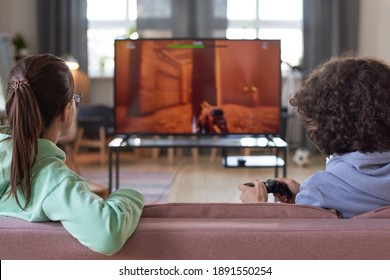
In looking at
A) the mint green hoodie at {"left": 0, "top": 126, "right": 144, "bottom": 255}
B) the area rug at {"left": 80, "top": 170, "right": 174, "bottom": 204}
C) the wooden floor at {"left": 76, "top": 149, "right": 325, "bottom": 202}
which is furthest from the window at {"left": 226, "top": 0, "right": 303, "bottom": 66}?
the mint green hoodie at {"left": 0, "top": 126, "right": 144, "bottom": 255}

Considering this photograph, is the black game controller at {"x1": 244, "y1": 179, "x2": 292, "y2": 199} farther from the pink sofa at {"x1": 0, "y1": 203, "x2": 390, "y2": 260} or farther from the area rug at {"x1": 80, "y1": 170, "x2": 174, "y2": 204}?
the area rug at {"x1": 80, "y1": 170, "x2": 174, "y2": 204}

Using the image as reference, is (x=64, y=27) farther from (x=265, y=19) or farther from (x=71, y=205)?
(x=71, y=205)

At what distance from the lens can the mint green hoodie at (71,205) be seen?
118cm

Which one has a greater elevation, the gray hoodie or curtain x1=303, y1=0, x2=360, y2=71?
curtain x1=303, y1=0, x2=360, y2=71

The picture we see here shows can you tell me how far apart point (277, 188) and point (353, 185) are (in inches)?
19.2

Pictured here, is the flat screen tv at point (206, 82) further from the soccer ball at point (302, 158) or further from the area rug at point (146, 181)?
the soccer ball at point (302, 158)

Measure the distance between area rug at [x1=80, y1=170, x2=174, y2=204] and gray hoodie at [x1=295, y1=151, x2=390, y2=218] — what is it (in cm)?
367

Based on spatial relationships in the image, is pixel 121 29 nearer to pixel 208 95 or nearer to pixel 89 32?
pixel 89 32

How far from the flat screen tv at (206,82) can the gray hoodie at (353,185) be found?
248 centimetres

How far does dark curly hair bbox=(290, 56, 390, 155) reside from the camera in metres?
1.43

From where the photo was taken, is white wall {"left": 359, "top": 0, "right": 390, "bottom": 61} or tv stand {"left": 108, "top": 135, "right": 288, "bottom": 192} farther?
white wall {"left": 359, "top": 0, "right": 390, "bottom": 61}

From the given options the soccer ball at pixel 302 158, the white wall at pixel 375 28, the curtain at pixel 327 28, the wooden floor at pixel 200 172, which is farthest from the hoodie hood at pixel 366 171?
the curtain at pixel 327 28

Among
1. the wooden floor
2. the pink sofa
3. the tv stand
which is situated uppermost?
the pink sofa

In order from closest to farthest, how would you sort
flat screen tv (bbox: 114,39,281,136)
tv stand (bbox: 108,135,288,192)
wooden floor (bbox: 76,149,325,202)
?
tv stand (bbox: 108,135,288,192), flat screen tv (bbox: 114,39,281,136), wooden floor (bbox: 76,149,325,202)
